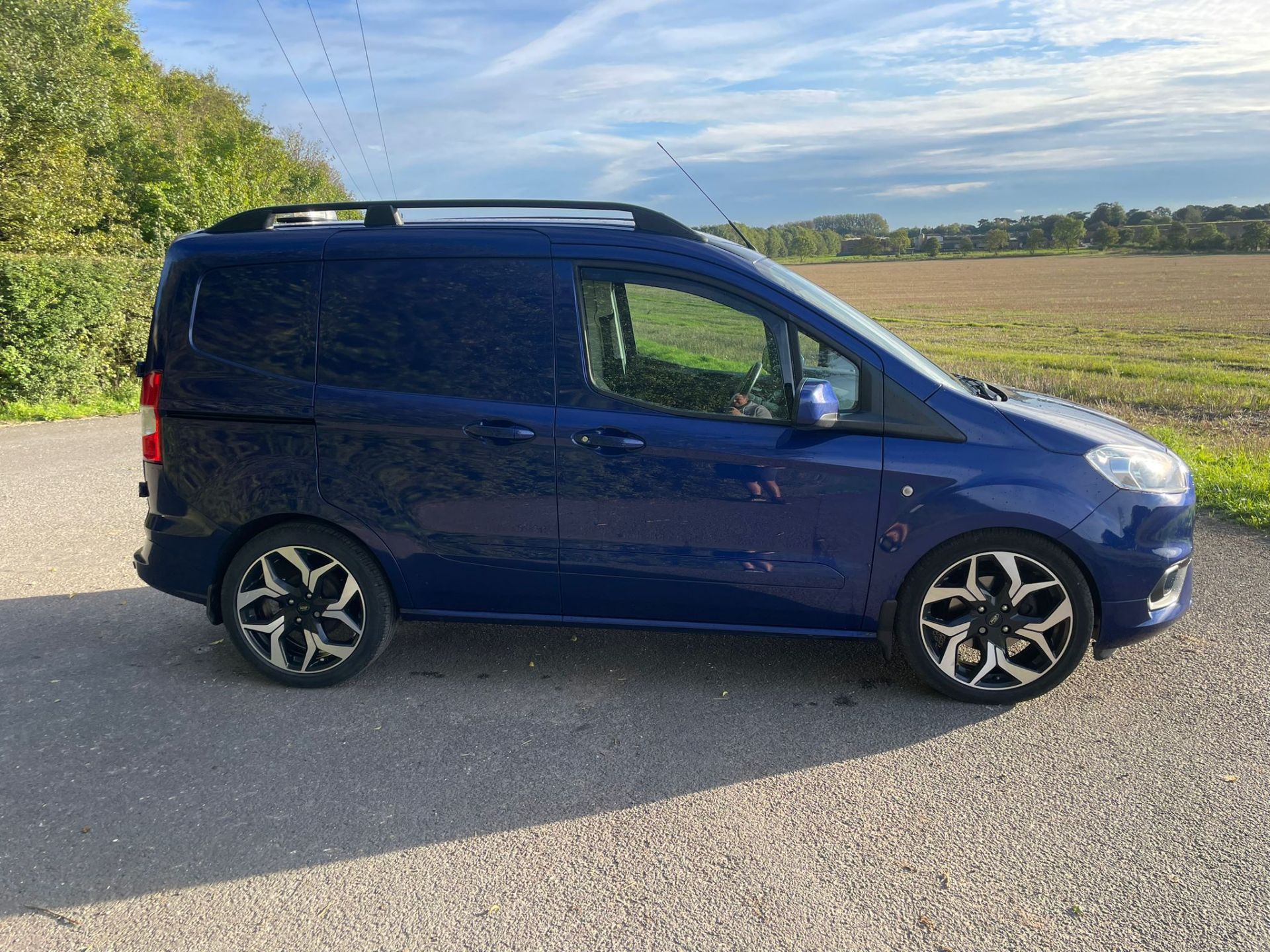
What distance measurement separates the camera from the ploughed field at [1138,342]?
9.95 metres

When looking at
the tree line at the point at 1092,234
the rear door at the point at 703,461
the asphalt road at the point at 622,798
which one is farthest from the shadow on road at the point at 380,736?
the tree line at the point at 1092,234

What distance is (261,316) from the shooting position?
427 centimetres

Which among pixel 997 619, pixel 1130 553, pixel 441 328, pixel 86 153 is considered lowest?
pixel 997 619

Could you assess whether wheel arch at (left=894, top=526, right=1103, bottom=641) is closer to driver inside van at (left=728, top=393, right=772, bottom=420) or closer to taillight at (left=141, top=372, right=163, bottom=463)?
driver inside van at (left=728, top=393, right=772, bottom=420)

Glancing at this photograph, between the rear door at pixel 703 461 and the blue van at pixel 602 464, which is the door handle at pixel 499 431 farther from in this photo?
the rear door at pixel 703 461

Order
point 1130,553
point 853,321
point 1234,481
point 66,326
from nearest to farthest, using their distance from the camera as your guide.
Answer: point 1130,553
point 853,321
point 1234,481
point 66,326

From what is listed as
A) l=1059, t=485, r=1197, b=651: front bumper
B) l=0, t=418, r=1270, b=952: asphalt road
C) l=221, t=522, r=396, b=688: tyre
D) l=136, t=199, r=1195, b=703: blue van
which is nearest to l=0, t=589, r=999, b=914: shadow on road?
l=0, t=418, r=1270, b=952: asphalt road

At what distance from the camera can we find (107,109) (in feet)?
57.5

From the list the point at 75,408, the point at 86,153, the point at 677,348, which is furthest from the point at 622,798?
the point at 86,153

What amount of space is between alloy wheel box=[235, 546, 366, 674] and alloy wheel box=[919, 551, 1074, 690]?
2.42 m

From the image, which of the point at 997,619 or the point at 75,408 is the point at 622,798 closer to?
the point at 997,619

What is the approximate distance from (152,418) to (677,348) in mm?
2295

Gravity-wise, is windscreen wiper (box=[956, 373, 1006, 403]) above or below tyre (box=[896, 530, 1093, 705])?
above

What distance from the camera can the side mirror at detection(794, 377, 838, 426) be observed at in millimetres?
3818
